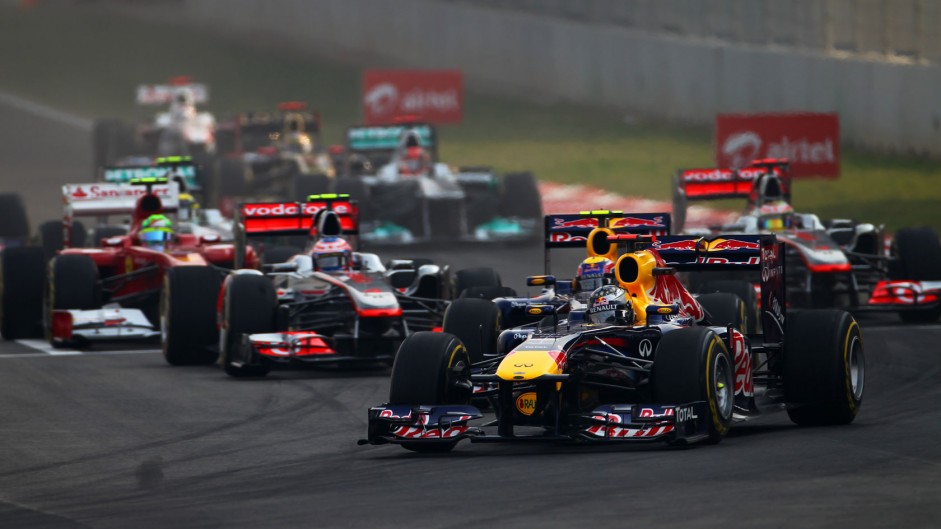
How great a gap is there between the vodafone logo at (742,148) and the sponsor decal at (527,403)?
746 inches

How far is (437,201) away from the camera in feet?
116

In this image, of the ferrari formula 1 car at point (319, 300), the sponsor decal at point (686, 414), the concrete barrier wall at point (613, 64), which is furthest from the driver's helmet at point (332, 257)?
the concrete barrier wall at point (613, 64)

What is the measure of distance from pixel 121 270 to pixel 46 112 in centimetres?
4184

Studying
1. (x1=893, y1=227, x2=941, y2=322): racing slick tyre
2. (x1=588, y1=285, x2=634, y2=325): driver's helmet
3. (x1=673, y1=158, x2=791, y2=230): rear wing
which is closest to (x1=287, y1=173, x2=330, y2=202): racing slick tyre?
(x1=673, y1=158, x2=791, y2=230): rear wing

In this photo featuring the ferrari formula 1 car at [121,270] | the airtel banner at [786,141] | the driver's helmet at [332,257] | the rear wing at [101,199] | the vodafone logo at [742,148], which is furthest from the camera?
the vodafone logo at [742,148]

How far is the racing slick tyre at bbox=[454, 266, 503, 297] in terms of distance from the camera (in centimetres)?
2247

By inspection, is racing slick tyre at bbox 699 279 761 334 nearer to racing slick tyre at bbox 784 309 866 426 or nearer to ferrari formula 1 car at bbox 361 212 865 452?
ferrari formula 1 car at bbox 361 212 865 452

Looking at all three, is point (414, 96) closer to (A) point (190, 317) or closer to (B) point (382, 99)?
(B) point (382, 99)

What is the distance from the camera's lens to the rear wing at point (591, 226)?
18.0 m

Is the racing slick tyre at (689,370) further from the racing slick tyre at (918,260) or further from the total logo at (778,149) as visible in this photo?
the total logo at (778,149)

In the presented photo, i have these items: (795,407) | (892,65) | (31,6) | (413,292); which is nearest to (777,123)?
(892,65)

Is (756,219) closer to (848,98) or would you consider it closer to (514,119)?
(848,98)

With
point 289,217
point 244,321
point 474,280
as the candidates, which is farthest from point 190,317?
point 474,280

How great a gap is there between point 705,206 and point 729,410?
23.5m
